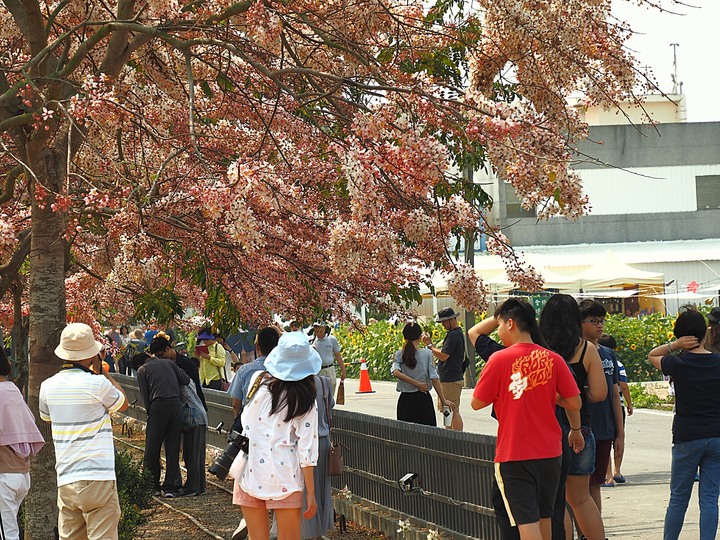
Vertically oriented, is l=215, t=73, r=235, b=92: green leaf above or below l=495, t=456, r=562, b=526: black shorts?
above

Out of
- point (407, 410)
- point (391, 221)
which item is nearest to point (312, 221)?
point (391, 221)

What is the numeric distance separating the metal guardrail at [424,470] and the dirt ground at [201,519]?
1.47 feet

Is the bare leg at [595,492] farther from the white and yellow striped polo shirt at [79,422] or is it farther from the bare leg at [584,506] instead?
the white and yellow striped polo shirt at [79,422]

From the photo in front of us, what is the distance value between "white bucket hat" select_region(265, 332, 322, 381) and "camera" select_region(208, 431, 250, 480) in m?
0.52

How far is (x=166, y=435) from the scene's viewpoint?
13539mm

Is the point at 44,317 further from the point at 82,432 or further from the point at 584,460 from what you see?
the point at 584,460

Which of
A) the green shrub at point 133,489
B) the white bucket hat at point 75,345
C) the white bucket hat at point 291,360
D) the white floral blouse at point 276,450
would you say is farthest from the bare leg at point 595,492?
the green shrub at point 133,489

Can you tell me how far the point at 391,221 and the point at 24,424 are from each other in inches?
114

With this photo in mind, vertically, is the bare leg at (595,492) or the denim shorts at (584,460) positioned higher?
the denim shorts at (584,460)

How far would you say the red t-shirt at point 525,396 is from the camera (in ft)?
22.2

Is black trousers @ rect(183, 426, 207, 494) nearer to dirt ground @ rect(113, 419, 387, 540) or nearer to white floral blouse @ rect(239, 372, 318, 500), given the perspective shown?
dirt ground @ rect(113, 419, 387, 540)

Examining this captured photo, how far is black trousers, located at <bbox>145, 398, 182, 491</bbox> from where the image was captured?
13.3 metres

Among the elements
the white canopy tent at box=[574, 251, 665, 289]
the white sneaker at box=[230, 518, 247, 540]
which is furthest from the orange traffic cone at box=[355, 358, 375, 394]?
the white sneaker at box=[230, 518, 247, 540]

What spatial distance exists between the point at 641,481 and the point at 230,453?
6843 millimetres
